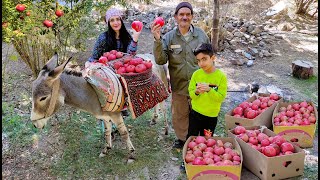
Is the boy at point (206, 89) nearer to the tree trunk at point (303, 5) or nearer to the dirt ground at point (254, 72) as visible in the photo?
the dirt ground at point (254, 72)

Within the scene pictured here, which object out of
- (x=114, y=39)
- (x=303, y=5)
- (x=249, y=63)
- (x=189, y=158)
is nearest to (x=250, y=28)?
(x=249, y=63)

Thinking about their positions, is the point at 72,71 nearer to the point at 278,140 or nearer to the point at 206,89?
the point at 206,89

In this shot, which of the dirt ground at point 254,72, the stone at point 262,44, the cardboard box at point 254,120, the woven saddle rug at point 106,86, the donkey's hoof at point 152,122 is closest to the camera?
the woven saddle rug at point 106,86

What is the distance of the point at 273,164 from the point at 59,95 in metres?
2.38

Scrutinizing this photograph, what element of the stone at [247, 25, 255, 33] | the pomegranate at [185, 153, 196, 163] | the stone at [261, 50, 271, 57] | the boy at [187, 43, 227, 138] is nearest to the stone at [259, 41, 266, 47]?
the stone at [261, 50, 271, 57]

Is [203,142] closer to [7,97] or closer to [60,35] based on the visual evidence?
[60,35]

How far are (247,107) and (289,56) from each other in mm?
4889

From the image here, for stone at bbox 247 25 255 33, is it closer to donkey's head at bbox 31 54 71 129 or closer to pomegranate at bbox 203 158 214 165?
pomegranate at bbox 203 158 214 165

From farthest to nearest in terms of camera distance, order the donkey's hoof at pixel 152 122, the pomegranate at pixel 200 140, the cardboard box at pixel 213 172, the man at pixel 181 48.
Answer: the donkey's hoof at pixel 152 122
the man at pixel 181 48
the pomegranate at pixel 200 140
the cardboard box at pixel 213 172

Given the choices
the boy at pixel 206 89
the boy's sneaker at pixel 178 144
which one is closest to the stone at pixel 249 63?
the boy's sneaker at pixel 178 144

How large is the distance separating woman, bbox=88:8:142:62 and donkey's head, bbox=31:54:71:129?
3.20 ft

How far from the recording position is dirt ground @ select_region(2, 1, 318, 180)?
433 cm

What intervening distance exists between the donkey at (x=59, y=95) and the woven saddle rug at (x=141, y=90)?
0.98 feet

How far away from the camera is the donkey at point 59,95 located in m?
3.50
